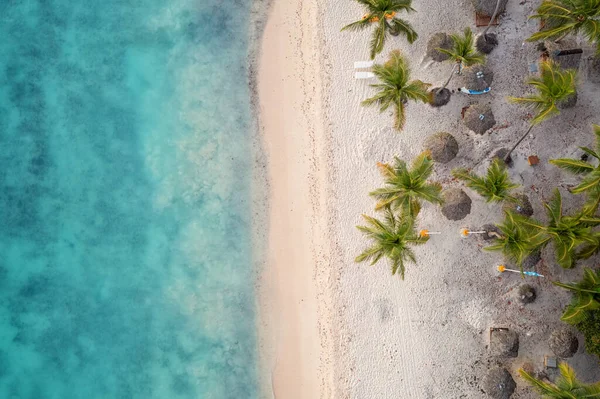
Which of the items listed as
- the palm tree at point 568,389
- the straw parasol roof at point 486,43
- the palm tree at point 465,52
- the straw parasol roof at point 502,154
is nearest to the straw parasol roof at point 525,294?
the palm tree at point 568,389

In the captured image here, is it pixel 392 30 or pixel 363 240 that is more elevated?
pixel 392 30

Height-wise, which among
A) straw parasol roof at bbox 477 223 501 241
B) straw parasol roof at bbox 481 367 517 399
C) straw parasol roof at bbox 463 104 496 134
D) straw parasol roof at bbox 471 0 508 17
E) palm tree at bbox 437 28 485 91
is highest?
straw parasol roof at bbox 471 0 508 17

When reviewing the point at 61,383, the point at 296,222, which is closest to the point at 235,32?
the point at 296,222

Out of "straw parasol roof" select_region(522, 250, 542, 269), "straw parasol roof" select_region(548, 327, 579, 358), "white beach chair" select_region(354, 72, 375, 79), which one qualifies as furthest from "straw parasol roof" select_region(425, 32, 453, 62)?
"straw parasol roof" select_region(548, 327, 579, 358)

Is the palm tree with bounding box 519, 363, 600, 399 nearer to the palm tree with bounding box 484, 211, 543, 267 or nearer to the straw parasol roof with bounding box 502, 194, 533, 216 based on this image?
the palm tree with bounding box 484, 211, 543, 267

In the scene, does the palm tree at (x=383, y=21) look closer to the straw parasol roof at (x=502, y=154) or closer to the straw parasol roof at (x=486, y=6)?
the straw parasol roof at (x=486, y=6)

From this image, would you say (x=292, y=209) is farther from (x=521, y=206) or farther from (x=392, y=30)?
(x=521, y=206)

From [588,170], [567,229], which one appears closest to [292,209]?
[567,229]
